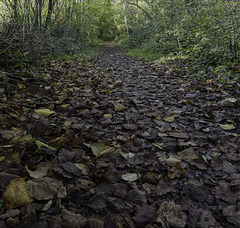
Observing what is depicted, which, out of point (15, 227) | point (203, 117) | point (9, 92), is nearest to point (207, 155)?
point (203, 117)

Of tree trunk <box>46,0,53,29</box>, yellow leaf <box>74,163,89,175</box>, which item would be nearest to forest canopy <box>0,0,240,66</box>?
tree trunk <box>46,0,53,29</box>

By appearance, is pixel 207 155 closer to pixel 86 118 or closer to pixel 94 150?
pixel 94 150

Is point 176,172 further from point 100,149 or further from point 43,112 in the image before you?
point 43,112

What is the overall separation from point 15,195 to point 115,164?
0.64 meters

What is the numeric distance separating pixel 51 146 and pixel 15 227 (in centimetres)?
64

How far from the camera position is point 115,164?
4.42 ft

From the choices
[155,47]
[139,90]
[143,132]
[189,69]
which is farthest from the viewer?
[155,47]

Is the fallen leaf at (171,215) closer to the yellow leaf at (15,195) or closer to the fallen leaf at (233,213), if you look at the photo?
the fallen leaf at (233,213)

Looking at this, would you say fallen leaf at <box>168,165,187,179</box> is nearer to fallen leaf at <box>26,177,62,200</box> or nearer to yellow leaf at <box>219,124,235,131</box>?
fallen leaf at <box>26,177,62,200</box>

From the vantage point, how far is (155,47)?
8.85m

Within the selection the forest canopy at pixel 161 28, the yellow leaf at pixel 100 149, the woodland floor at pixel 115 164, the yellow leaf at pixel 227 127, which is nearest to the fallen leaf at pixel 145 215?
the woodland floor at pixel 115 164

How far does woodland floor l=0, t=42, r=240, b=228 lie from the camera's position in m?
0.95

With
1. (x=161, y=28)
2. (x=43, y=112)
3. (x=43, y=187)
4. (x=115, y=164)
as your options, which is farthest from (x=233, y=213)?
(x=161, y=28)

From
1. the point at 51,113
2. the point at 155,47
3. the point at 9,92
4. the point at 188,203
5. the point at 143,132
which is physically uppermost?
the point at 155,47
